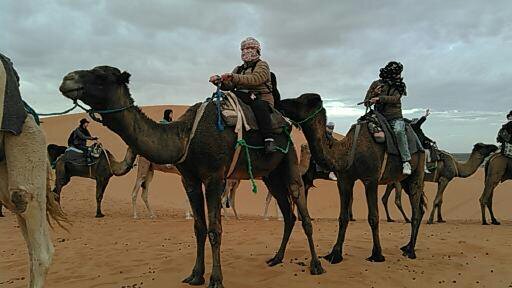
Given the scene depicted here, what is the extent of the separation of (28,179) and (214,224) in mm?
2241

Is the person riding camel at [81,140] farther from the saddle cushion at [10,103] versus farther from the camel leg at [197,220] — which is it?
the saddle cushion at [10,103]

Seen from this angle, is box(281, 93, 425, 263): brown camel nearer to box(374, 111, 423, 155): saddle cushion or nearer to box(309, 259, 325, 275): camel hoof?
box(374, 111, 423, 155): saddle cushion

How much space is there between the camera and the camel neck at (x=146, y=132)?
530cm

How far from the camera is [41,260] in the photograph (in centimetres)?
437

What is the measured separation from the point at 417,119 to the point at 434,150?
542 cm

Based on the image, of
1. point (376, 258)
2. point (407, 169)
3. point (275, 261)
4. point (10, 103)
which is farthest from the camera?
point (407, 169)

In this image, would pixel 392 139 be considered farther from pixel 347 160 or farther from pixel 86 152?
pixel 86 152

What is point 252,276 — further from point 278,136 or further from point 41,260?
point 41,260

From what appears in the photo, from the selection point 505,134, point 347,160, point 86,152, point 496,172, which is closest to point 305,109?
point 347,160

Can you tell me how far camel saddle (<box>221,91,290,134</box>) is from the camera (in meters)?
6.21

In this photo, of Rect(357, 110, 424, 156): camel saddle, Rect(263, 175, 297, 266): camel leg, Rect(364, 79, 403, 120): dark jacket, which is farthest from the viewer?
Rect(364, 79, 403, 120): dark jacket

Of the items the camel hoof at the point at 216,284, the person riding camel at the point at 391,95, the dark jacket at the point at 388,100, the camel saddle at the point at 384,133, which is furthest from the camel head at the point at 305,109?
the camel hoof at the point at 216,284

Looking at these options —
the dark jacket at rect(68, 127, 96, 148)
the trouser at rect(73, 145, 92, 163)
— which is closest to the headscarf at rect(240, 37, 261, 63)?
the dark jacket at rect(68, 127, 96, 148)

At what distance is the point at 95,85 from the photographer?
5.03 m
